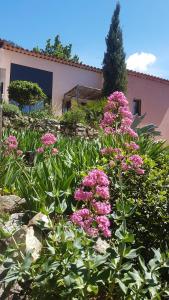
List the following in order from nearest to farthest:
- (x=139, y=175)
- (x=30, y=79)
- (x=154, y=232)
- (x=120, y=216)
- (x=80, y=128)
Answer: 1. (x=120, y=216)
2. (x=154, y=232)
3. (x=139, y=175)
4. (x=80, y=128)
5. (x=30, y=79)

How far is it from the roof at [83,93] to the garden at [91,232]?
1592 centimetres

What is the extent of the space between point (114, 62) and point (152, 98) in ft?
12.5

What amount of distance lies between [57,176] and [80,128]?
9513 mm

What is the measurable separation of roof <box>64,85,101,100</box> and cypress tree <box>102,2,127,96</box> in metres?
0.58

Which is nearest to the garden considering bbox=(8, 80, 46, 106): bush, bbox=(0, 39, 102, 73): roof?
bbox=(8, 80, 46, 106): bush

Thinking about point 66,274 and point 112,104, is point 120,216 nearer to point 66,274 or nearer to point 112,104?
point 66,274

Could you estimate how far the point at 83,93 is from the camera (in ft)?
72.7

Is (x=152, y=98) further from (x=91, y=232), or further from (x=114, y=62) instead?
(x=91, y=232)

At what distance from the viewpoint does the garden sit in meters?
3.04

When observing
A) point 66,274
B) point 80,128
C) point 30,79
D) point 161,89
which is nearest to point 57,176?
point 66,274

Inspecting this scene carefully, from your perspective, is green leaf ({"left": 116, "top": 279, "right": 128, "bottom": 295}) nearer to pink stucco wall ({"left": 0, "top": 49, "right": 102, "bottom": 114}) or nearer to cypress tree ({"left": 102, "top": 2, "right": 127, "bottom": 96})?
pink stucco wall ({"left": 0, "top": 49, "right": 102, "bottom": 114})

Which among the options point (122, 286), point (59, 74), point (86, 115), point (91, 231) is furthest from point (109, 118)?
point (59, 74)

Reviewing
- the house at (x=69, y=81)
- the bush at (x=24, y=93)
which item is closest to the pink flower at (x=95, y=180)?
the bush at (x=24, y=93)

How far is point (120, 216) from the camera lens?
3.50 meters
